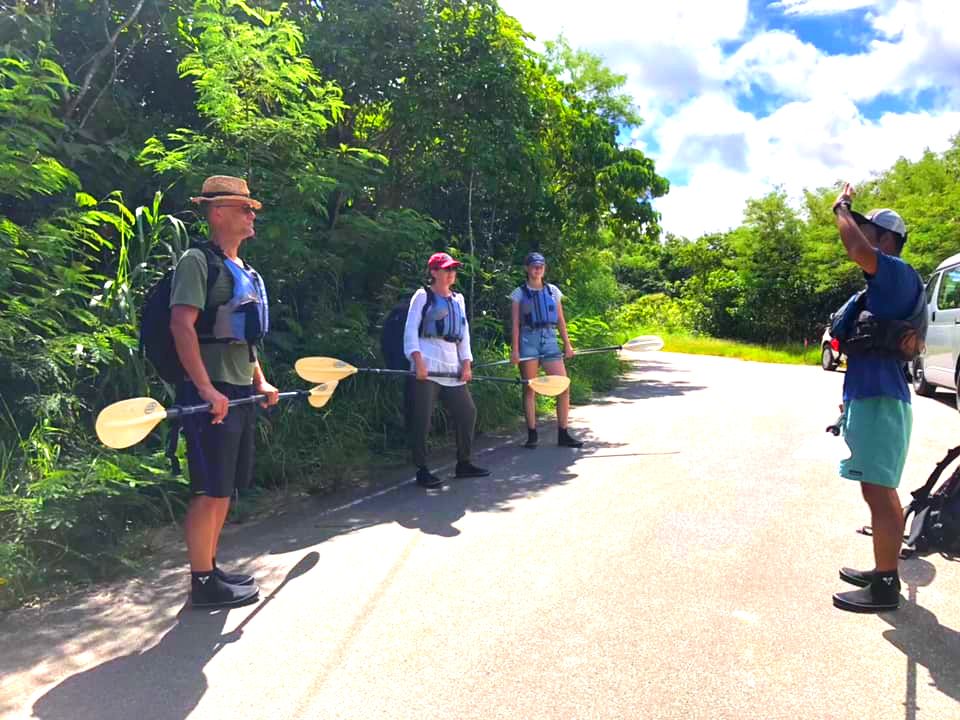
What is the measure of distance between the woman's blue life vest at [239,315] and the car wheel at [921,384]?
10.9 metres

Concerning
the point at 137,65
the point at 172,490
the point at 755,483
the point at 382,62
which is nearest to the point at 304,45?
the point at 382,62

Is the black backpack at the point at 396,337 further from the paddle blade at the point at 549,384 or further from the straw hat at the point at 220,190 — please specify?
the straw hat at the point at 220,190

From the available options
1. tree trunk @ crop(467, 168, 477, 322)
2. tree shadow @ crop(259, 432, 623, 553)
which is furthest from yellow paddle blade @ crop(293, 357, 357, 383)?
tree trunk @ crop(467, 168, 477, 322)

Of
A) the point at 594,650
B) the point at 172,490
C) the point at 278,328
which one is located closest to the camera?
the point at 594,650

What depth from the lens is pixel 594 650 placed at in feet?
10.3

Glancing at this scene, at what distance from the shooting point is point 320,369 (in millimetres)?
5168

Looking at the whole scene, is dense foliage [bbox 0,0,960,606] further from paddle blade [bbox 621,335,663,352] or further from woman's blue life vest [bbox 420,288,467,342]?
paddle blade [bbox 621,335,663,352]

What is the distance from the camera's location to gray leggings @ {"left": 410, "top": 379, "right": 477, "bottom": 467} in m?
6.02

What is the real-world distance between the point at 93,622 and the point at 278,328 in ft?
12.4

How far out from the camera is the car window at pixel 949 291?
1027 centimetres

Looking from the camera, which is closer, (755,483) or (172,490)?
(172,490)

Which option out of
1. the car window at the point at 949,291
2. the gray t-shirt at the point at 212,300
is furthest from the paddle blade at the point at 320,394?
the car window at the point at 949,291

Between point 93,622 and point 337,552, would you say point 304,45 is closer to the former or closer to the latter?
point 337,552

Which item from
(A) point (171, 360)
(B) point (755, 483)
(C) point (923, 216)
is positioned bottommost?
(B) point (755, 483)
